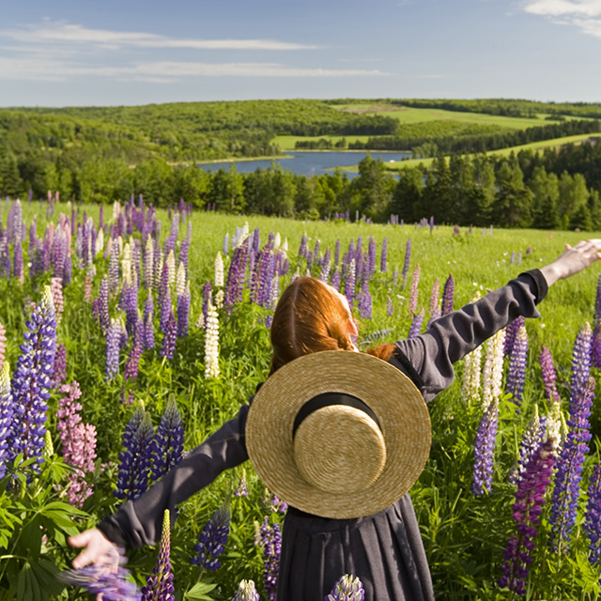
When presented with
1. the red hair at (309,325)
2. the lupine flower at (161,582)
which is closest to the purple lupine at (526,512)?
the red hair at (309,325)

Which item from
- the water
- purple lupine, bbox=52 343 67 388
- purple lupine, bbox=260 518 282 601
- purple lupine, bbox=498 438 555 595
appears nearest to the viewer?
purple lupine, bbox=498 438 555 595

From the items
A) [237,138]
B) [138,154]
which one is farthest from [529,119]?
[138,154]

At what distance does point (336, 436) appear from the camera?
181 centimetres

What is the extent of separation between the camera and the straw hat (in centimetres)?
184

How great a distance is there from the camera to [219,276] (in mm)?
6543

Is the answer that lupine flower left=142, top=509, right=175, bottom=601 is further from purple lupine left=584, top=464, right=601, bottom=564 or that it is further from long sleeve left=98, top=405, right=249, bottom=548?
purple lupine left=584, top=464, right=601, bottom=564

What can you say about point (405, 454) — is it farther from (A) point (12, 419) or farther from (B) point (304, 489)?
(A) point (12, 419)

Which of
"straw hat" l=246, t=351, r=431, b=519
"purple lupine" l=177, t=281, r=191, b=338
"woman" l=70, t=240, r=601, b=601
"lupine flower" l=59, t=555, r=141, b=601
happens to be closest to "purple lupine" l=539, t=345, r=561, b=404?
"woman" l=70, t=240, r=601, b=601

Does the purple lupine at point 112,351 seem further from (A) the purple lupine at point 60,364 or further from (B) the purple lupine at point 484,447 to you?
(B) the purple lupine at point 484,447

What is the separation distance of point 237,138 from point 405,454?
15630cm

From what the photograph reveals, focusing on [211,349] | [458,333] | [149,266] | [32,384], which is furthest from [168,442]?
[149,266]

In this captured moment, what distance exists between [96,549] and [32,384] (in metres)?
0.98

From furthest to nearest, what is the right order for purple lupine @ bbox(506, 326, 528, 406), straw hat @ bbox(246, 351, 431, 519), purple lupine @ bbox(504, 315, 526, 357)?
purple lupine @ bbox(504, 315, 526, 357), purple lupine @ bbox(506, 326, 528, 406), straw hat @ bbox(246, 351, 431, 519)

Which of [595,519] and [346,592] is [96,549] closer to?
[346,592]
